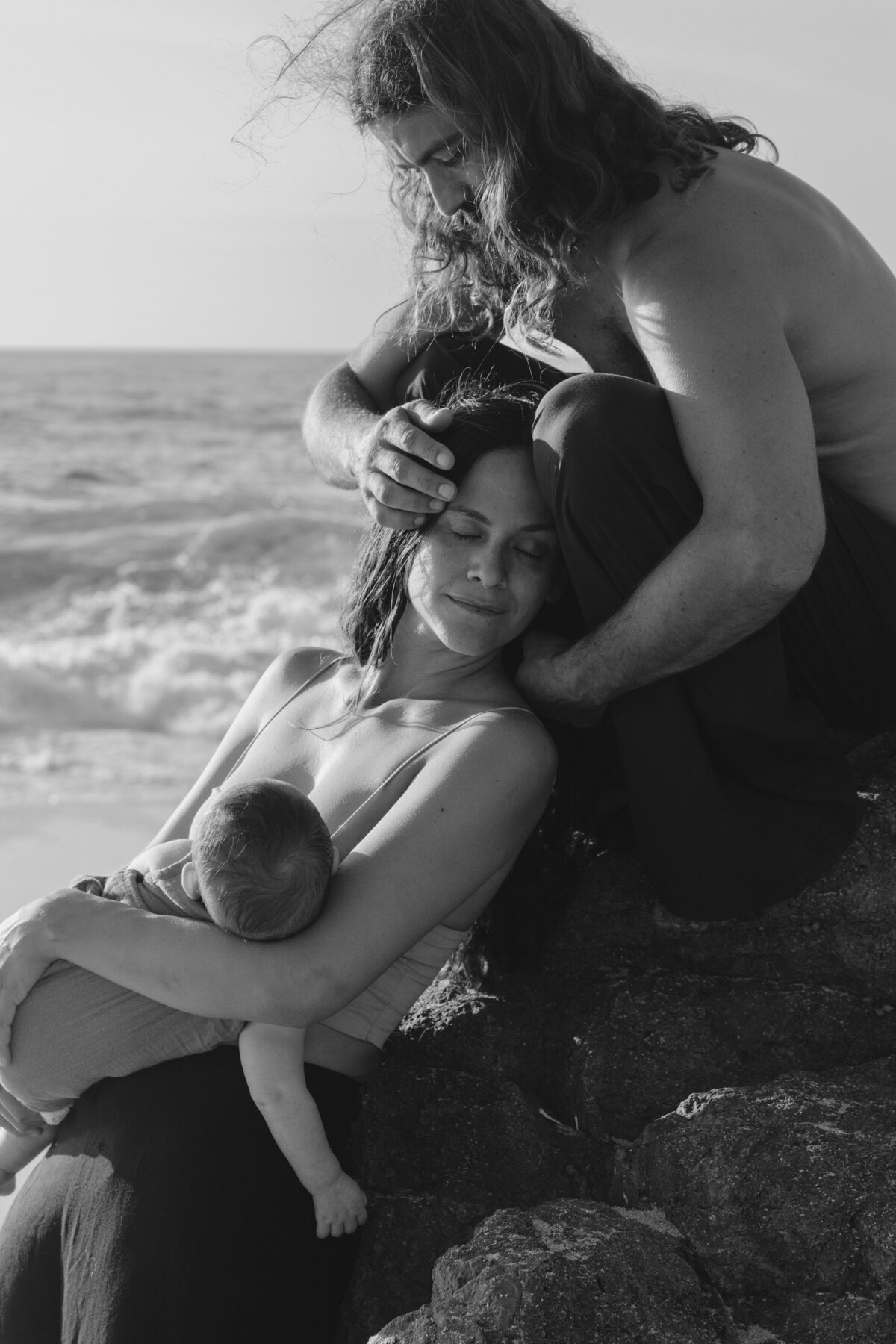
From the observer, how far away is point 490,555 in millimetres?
2432

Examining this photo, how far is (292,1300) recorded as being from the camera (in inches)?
85.2

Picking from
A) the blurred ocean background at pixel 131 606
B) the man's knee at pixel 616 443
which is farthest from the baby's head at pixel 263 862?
the blurred ocean background at pixel 131 606

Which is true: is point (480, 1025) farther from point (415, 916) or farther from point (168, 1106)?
point (168, 1106)

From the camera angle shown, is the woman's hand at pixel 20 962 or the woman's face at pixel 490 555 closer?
the woman's hand at pixel 20 962

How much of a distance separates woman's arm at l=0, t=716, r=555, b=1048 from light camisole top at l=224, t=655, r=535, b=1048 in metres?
0.08

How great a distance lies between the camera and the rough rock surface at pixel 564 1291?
1636 millimetres

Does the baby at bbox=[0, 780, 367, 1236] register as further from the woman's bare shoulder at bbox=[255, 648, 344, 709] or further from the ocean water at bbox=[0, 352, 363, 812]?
the ocean water at bbox=[0, 352, 363, 812]

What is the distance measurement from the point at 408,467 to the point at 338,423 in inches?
21.4

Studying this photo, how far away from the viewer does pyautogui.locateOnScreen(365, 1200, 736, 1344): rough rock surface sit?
1636 mm

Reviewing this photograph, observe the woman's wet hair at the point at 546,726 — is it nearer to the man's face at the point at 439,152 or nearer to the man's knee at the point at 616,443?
the man's knee at the point at 616,443

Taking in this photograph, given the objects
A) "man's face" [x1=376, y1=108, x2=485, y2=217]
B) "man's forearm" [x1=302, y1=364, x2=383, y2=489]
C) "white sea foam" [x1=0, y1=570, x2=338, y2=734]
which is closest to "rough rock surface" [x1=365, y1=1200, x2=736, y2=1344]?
"man's forearm" [x1=302, y1=364, x2=383, y2=489]

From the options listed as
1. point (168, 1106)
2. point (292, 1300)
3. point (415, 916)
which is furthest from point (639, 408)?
point (292, 1300)

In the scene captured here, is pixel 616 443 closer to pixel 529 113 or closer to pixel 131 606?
pixel 529 113

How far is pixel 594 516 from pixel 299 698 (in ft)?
2.54
